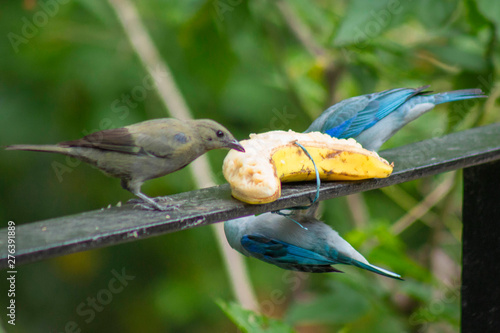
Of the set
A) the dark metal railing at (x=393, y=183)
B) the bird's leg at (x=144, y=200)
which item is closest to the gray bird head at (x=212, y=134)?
the dark metal railing at (x=393, y=183)

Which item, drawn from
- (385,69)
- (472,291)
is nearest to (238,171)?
(472,291)

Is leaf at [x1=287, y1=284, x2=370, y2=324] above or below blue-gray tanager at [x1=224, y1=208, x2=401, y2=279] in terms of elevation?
below

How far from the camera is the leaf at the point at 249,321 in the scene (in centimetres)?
206

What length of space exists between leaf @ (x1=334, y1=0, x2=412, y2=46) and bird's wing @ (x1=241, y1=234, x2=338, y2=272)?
123cm

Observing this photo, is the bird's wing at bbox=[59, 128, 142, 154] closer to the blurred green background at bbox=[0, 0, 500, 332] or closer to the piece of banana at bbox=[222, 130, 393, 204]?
the piece of banana at bbox=[222, 130, 393, 204]

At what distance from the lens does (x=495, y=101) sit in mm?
2979

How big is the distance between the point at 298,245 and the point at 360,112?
774mm

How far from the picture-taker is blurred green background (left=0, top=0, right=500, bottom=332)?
9.68ft

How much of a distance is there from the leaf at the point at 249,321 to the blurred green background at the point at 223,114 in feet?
2.37

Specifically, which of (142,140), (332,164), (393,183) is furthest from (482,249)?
(142,140)

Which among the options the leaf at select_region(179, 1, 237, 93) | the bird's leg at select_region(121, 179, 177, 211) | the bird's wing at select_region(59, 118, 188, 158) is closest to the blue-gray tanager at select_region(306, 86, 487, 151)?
the bird's wing at select_region(59, 118, 188, 158)

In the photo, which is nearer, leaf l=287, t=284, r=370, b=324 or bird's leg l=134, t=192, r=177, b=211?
bird's leg l=134, t=192, r=177, b=211

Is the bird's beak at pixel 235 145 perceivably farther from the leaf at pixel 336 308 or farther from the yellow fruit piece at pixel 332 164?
the leaf at pixel 336 308

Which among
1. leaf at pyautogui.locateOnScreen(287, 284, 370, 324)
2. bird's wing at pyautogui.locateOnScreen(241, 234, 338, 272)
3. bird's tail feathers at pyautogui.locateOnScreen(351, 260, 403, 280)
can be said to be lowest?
leaf at pyautogui.locateOnScreen(287, 284, 370, 324)
